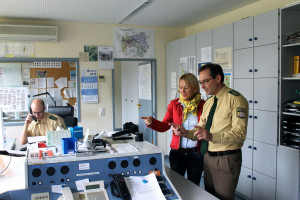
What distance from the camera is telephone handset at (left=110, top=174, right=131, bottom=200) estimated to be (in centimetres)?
159

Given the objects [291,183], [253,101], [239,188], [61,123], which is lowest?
[239,188]

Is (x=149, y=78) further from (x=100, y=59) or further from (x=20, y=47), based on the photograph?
(x=20, y=47)

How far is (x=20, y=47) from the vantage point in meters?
4.53

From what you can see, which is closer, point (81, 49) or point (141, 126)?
point (81, 49)

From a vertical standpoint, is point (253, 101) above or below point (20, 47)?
below

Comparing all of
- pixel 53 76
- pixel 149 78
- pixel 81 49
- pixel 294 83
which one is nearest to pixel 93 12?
pixel 81 49

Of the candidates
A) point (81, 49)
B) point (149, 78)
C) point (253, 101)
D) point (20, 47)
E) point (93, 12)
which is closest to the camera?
point (253, 101)

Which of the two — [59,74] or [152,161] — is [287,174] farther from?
[59,74]

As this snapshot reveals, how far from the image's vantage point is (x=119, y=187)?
1.63 meters

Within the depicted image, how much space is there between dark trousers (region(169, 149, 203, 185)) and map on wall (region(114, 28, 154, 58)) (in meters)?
3.06

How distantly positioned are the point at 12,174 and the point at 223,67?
2798mm

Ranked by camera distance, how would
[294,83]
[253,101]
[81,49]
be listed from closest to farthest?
[294,83] < [253,101] < [81,49]

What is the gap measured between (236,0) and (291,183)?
2294mm

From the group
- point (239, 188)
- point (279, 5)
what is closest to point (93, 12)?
point (279, 5)
